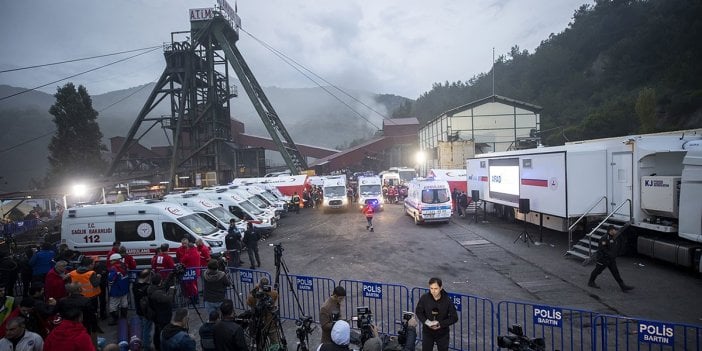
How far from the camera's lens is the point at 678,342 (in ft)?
21.2

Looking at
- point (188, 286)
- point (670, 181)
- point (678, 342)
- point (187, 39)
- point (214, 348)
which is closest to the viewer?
point (214, 348)

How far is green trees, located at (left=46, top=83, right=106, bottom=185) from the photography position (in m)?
41.8

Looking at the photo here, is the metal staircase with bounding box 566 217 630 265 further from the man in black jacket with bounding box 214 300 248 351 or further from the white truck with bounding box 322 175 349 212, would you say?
the white truck with bounding box 322 175 349 212

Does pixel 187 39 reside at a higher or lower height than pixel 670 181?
higher

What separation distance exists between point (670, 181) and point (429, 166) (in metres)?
36.8

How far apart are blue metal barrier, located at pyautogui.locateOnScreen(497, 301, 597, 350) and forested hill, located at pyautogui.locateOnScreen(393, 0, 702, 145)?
41077 mm

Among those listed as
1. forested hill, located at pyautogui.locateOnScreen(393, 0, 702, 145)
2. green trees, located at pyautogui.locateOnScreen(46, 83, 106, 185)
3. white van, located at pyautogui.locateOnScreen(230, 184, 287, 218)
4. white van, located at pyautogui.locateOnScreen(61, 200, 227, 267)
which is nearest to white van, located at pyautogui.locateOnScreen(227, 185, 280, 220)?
white van, located at pyautogui.locateOnScreen(230, 184, 287, 218)

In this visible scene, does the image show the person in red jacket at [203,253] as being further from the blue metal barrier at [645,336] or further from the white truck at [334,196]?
the white truck at [334,196]

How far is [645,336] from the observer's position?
492 centimetres

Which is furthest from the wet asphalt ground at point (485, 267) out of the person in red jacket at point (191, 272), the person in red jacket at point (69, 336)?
the person in red jacket at point (69, 336)

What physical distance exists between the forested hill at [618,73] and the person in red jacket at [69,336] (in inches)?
1897

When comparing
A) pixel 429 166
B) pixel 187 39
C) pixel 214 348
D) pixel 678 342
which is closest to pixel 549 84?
pixel 429 166

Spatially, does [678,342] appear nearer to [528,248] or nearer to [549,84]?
[528,248]

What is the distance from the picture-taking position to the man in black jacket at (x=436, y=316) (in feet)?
17.0
